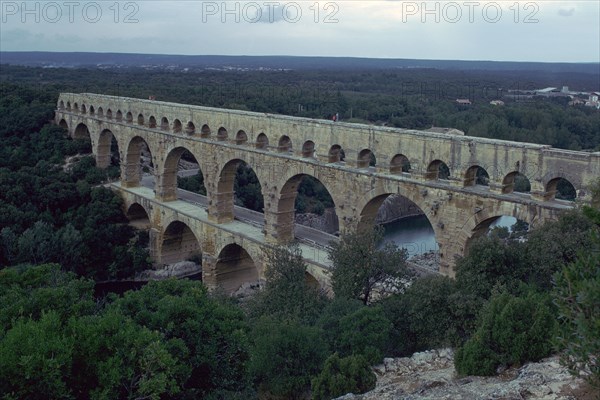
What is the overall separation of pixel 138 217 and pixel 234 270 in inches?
350

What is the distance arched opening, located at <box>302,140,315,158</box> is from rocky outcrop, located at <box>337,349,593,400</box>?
11346 millimetres

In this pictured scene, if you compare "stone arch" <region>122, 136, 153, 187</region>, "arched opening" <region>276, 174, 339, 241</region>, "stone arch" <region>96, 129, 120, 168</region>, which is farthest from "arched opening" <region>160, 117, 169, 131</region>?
"stone arch" <region>96, 129, 120, 168</region>

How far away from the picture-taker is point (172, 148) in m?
30.1

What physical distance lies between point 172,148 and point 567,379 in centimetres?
2382

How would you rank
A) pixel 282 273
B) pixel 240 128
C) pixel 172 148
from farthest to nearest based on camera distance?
pixel 172 148 < pixel 240 128 < pixel 282 273

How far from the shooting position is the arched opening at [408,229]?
35.4 m

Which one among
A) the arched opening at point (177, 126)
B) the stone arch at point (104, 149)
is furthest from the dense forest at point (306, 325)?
the stone arch at point (104, 149)

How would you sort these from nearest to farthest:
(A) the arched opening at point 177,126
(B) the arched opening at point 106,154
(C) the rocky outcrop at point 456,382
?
(C) the rocky outcrop at point 456,382 → (A) the arched opening at point 177,126 → (B) the arched opening at point 106,154

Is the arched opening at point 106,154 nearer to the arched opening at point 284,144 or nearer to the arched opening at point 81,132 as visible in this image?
the arched opening at point 81,132

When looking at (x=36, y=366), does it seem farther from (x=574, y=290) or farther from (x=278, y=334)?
(x=574, y=290)

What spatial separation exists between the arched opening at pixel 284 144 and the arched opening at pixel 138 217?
1233 cm

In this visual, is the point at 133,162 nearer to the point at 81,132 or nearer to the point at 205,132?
the point at 205,132

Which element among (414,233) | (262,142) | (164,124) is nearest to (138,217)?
(164,124)

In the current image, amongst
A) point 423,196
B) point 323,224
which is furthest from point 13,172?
point 423,196
